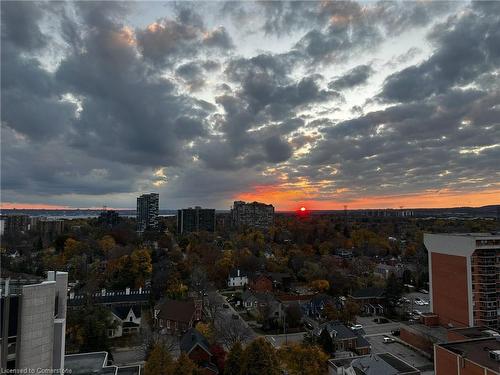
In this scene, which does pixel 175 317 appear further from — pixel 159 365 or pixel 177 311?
pixel 159 365

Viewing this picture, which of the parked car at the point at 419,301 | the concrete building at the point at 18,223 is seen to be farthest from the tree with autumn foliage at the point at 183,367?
the concrete building at the point at 18,223

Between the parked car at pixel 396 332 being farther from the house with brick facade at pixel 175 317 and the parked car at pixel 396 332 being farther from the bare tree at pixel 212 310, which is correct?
the house with brick facade at pixel 175 317

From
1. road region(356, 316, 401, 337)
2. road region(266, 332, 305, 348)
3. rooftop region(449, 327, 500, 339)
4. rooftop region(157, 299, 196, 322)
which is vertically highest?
rooftop region(449, 327, 500, 339)

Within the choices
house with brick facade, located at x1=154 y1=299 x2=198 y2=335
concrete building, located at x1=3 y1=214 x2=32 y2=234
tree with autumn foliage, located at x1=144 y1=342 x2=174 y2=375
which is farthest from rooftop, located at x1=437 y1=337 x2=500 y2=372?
concrete building, located at x1=3 y1=214 x2=32 y2=234

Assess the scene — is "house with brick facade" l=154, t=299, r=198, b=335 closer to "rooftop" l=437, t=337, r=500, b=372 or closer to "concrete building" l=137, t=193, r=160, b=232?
"rooftop" l=437, t=337, r=500, b=372

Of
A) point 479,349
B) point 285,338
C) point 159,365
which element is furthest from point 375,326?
point 159,365

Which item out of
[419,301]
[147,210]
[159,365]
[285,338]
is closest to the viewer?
[159,365]
